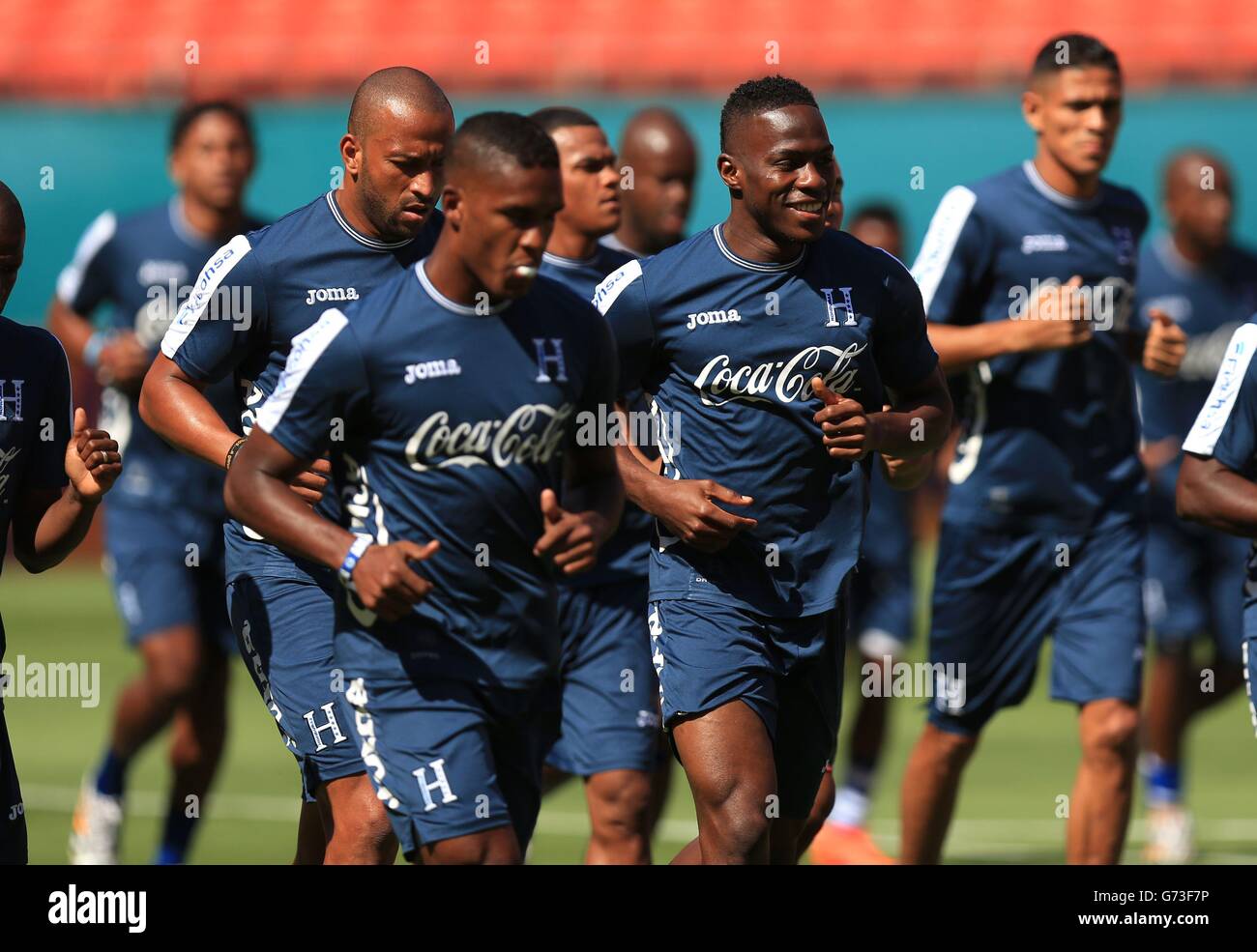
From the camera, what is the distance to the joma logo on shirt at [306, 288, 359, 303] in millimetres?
6848

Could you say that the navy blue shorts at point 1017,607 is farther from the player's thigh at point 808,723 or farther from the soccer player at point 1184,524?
the player's thigh at point 808,723

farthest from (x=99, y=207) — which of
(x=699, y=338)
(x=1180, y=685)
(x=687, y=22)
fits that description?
(x=699, y=338)

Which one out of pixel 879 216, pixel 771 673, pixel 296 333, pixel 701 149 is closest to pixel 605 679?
pixel 771 673

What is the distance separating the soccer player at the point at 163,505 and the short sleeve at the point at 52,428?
2536mm

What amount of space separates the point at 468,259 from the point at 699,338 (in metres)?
1.22

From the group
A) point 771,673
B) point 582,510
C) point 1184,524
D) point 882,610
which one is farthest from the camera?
point 882,610

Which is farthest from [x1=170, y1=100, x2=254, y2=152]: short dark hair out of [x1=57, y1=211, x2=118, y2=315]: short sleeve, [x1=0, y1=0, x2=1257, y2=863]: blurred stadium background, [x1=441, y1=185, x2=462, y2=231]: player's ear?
[x1=0, y1=0, x2=1257, y2=863]: blurred stadium background

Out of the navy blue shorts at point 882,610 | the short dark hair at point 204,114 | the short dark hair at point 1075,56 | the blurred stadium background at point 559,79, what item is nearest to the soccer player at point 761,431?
the short dark hair at point 1075,56

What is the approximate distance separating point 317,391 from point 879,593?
6.78m

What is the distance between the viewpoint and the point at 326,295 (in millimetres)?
6848

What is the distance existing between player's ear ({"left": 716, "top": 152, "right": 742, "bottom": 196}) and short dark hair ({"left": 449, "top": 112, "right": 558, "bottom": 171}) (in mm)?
1128

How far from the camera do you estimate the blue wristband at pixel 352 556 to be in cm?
550

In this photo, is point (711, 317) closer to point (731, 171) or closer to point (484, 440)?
point (731, 171)

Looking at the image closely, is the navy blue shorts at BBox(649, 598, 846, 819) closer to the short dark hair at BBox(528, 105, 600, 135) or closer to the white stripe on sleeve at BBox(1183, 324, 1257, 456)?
the white stripe on sleeve at BBox(1183, 324, 1257, 456)
